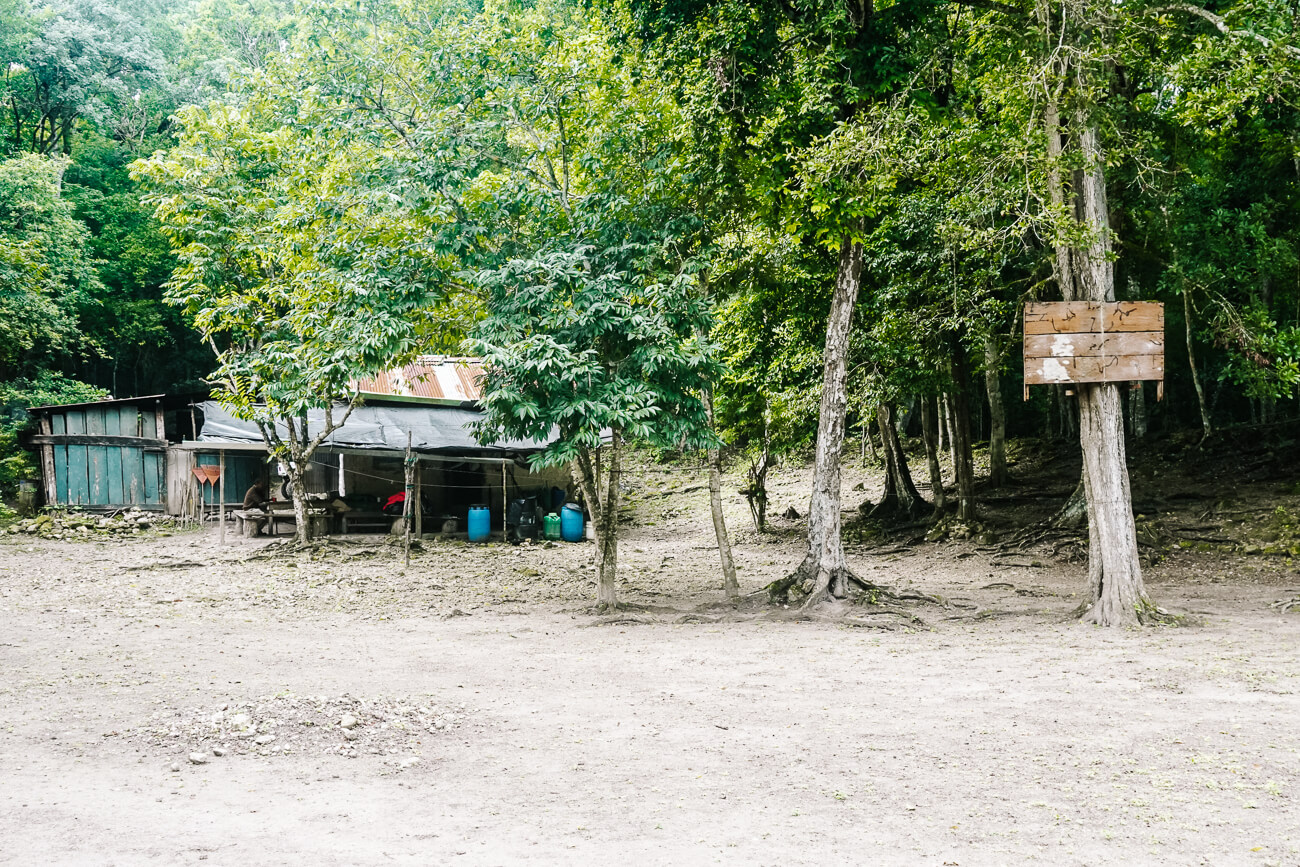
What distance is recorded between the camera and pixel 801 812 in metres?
4.61

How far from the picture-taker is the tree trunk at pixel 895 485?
19344 mm

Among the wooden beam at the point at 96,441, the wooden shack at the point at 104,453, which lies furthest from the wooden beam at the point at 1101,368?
the wooden beam at the point at 96,441

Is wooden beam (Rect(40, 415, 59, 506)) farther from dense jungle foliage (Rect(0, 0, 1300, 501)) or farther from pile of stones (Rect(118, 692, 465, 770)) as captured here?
pile of stones (Rect(118, 692, 465, 770))

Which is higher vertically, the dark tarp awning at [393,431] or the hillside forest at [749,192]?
the hillside forest at [749,192]

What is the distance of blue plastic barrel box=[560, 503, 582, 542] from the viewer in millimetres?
20969

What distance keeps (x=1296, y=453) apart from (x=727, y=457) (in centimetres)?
1875

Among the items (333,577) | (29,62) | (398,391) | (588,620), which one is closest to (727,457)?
(398,391)

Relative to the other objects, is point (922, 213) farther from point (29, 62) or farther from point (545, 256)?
point (29, 62)

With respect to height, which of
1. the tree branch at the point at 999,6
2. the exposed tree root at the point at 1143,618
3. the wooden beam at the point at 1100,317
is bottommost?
the exposed tree root at the point at 1143,618

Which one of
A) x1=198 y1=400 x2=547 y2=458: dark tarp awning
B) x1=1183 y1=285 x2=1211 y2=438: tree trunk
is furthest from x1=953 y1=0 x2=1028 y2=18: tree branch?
x1=198 y1=400 x2=547 y2=458: dark tarp awning

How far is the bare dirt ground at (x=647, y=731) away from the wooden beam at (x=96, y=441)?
10456 millimetres

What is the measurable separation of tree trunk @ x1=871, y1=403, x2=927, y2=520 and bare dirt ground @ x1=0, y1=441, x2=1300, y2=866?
6.89 metres

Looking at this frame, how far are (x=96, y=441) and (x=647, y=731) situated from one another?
68.6 ft

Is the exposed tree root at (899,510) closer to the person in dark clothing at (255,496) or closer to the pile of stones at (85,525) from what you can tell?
the person in dark clothing at (255,496)
